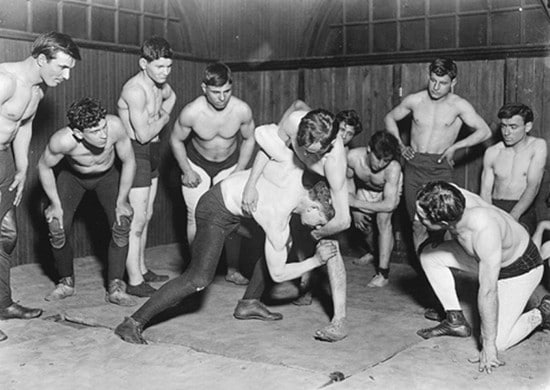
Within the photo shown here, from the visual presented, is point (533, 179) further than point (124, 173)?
Yes

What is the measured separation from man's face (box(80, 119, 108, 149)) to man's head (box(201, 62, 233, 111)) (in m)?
0.77

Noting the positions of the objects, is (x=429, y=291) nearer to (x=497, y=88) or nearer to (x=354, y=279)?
(x=354, y=279)

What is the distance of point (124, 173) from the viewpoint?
15.9 feet

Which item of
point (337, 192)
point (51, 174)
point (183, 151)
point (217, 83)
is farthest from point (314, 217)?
point (51, 174)

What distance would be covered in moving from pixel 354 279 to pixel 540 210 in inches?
59.7

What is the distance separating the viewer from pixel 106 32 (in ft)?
21.4

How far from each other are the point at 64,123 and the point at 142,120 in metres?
1.27

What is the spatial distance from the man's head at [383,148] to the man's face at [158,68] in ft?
5.17

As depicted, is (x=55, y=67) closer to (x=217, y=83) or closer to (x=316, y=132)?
(x=217, y=83)

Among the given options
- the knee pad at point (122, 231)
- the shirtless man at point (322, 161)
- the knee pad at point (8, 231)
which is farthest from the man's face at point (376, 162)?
the knee pad at point (8, 231)

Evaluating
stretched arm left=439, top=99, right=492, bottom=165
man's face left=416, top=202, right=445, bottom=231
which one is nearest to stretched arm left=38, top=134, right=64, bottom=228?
man's face left=416, top=202, right=445, bottom=231

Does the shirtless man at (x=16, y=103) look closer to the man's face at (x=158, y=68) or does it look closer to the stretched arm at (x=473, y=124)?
the man's face at (x=158, y=68)

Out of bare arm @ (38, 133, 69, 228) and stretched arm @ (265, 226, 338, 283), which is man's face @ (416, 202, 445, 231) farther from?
bare arm @ (38, 133, 69, 228)

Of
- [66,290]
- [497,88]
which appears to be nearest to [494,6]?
[497,88]
